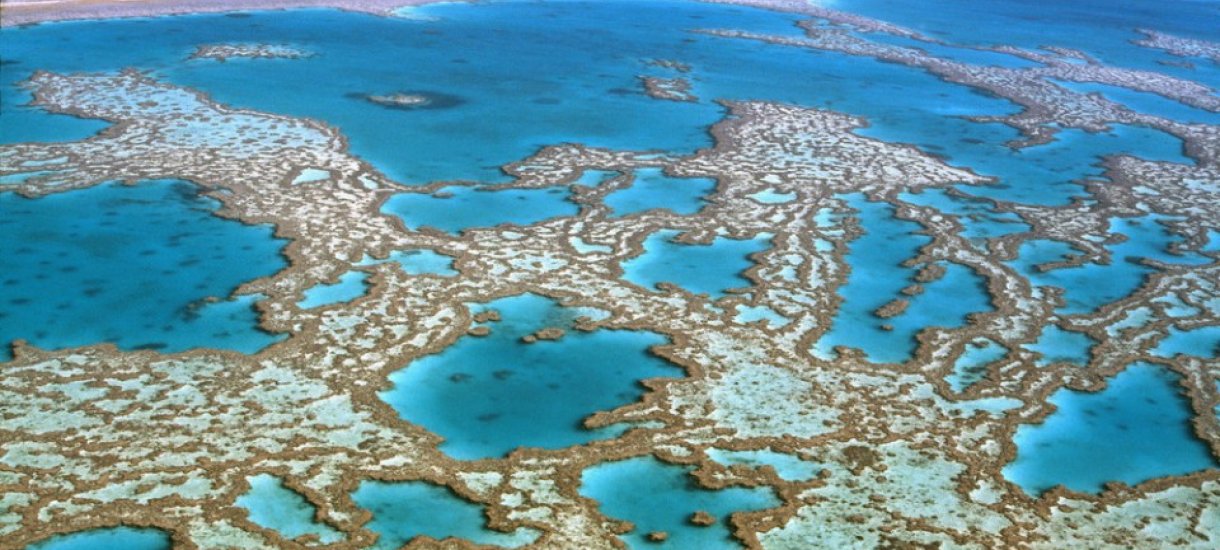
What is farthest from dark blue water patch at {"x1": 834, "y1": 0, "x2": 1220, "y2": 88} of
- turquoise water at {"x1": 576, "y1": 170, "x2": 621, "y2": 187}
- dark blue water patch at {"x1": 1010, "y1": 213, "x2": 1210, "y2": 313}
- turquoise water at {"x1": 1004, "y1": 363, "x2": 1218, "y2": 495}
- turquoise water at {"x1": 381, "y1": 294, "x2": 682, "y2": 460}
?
turquoise water at {"x1": 381, "y1": 294, "x2": 682, "y2": 460}

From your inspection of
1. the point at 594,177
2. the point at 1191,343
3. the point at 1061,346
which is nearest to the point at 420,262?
the point at 594,177

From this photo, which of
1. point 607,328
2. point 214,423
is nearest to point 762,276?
point 607,328

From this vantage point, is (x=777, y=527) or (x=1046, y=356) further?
(x=1046, y=356)

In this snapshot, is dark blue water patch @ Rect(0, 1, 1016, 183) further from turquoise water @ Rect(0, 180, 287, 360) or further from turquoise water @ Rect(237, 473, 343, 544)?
turquoise water @ Rect(237, 473, 343, 544)

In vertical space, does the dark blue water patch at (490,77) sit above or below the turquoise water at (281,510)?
above

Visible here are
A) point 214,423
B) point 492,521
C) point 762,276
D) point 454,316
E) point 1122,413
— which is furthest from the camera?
point 762,276

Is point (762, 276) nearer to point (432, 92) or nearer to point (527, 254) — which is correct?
point (527, 254)

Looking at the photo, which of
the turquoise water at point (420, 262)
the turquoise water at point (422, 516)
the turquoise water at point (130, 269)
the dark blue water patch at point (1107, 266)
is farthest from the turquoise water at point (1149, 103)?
the turquoise water at point (422, 516)

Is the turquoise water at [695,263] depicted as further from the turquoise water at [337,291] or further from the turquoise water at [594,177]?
the turquoise water at [337,291]
